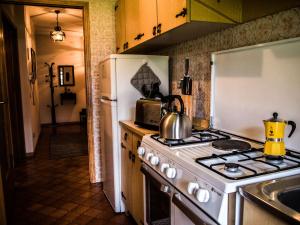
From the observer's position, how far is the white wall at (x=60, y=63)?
7086mm

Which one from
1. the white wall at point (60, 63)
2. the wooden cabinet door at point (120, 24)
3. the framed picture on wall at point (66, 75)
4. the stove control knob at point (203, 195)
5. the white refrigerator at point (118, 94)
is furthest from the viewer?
the framed picture on wall at point (66, 75)

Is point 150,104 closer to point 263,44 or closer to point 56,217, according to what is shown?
point 263,44

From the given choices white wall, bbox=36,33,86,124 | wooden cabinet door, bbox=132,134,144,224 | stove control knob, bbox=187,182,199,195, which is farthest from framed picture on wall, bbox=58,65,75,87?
stove control knob, bbox=187,182,199,195

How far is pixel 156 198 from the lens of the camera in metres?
1.64

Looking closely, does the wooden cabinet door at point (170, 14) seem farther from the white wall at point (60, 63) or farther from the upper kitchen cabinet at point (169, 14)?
the white wall at point (60, 63)

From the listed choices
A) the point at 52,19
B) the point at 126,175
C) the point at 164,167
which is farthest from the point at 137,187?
the point at 52,19

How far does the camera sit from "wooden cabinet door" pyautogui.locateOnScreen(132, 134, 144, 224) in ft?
6.34

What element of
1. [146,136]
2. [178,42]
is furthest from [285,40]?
[178,42]

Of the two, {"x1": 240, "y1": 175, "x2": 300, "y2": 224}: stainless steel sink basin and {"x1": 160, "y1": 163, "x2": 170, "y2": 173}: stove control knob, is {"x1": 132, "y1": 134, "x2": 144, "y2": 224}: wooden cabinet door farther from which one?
{"x1": 240, "y1": 175, "x2": 300, "y2": 224}: stainless steel sink basin

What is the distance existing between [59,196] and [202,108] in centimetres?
188

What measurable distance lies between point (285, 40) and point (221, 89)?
583mm

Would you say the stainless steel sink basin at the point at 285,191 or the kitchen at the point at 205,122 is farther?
the kitchen at the point at 205,122

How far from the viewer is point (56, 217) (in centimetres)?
239

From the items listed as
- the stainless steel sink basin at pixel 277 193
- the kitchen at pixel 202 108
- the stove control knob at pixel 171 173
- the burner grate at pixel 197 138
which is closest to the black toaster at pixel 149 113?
the kitchen at pixel 202 108
